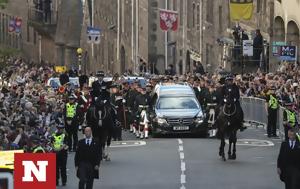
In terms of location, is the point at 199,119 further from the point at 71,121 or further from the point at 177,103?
the point at 71,121

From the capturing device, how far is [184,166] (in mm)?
25578

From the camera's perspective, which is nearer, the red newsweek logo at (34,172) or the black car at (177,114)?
the red newsweek logo at (34,172)

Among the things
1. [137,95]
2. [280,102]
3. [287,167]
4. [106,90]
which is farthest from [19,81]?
[287,167]

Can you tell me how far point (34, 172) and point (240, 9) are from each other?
42665mm

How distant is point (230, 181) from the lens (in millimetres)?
22844

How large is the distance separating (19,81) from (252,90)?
9452 mm

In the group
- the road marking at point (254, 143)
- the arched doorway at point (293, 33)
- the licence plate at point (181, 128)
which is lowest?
the road marking at point (254, 143)

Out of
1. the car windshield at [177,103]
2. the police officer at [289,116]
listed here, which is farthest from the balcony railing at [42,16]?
the police officer at [289,116]

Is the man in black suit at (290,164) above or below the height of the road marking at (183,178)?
above

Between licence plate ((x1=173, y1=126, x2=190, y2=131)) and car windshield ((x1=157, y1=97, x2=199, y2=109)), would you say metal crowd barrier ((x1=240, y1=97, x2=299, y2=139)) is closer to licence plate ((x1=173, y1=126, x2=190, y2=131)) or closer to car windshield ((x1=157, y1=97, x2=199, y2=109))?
car windshield ((x1=157, y1=97, x2=199, y2=109))

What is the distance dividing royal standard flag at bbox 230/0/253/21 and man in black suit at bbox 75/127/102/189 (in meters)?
32.4

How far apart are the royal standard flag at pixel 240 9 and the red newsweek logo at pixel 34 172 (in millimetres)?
42044

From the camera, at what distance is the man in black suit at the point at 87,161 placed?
19672mm

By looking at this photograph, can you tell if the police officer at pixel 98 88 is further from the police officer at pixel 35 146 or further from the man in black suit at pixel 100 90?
the police officer at pixel 35 146
